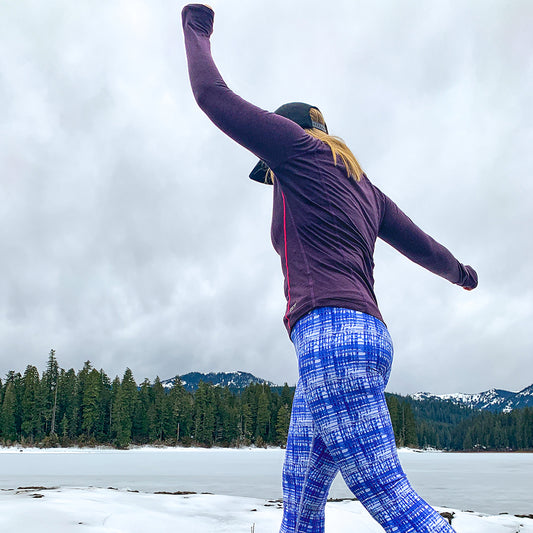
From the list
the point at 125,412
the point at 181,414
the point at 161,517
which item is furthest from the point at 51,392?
the point at 161,517

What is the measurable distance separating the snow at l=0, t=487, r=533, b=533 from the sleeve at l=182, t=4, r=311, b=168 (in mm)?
3707

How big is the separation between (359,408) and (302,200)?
60 centimetres

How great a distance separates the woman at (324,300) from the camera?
4.02 ft

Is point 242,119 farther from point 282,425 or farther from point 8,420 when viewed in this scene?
point 282,425

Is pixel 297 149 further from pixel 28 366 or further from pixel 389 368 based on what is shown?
pixel 28 366

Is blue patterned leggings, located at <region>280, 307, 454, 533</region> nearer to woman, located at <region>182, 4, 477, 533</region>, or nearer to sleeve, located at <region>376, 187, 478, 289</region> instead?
woman, located at <region>182, 4, 477, 533</region>

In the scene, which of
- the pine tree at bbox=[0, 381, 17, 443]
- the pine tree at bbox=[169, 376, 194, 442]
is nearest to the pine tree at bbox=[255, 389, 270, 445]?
the pine tree at bbox=[169, 376, 194, 442]

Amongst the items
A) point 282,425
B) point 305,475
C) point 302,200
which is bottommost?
point 282,425

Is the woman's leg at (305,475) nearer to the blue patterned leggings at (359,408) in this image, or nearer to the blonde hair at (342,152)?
the blue patterned leggings at (359,408)

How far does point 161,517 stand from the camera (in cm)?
510

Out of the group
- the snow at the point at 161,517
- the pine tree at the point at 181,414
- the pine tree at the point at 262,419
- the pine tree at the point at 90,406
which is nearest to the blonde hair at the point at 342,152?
the snow at the point at 161,517

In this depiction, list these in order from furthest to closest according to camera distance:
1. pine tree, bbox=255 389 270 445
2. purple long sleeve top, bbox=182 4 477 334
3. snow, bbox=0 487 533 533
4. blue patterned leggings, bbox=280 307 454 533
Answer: pine tree, bbox=255 389 270 445
snow, bbox=0 487 533 533
purple long sleeve top, bbox=182 4 477 334
blue patterned leggings, bbox=280 307 454 533

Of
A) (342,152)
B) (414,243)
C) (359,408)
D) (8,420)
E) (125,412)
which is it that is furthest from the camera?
(125,412)

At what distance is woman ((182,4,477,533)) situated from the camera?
122 centimetres
